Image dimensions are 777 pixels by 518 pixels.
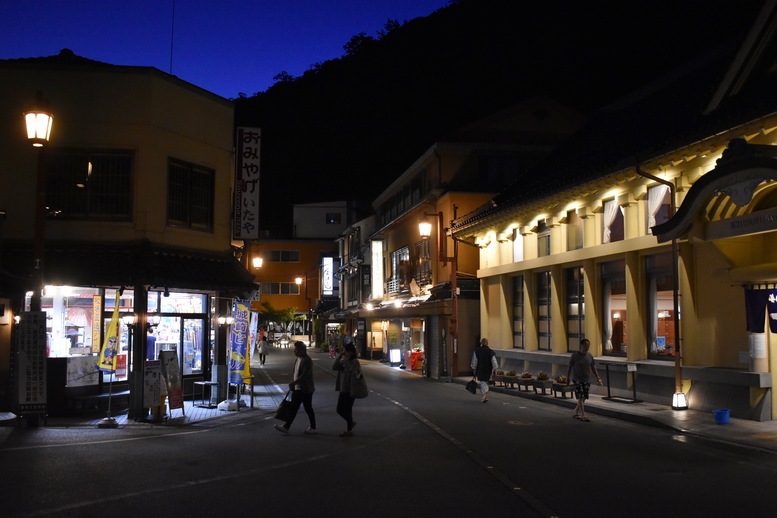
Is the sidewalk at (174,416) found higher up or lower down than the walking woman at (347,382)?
lower down

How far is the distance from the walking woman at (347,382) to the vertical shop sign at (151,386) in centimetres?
444

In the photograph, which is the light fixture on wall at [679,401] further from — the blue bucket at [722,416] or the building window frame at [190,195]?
the building window frame at [190,195]

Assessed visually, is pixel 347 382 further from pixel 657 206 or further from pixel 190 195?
pixel 657 206

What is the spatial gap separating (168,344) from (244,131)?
6687 mm

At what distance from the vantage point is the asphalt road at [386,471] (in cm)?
809

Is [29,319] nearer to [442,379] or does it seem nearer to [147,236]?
[147,236]

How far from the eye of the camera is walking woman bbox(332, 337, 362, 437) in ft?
46.2

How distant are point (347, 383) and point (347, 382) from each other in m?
0.02

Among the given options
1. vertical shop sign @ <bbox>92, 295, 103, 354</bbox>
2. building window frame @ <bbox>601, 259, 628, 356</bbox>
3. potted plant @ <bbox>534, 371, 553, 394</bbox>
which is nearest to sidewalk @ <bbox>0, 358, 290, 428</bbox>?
vertical shop sign @ <bbox>92, 295, 103, 354</bbox>

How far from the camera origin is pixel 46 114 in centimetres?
1445

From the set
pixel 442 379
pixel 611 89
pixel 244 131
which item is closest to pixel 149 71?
pixel 244 131

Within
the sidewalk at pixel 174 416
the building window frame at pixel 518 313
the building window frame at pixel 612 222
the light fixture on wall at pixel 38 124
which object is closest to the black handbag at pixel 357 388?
the sidewalk at pixel 174 416

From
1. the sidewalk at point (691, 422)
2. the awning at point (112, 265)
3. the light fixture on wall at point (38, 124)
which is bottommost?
the sidewalk at point (691, 422)

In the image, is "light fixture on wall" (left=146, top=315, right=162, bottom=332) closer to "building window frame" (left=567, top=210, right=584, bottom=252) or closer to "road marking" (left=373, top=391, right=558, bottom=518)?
"road marking" (left=373, top=391, right=558, bottom=518)
